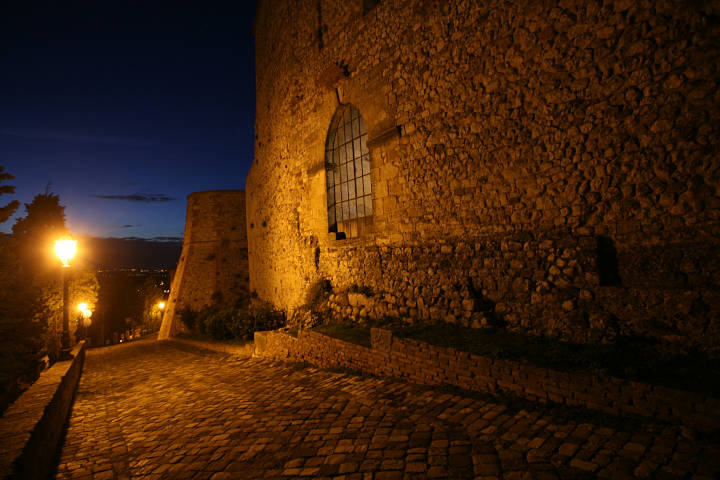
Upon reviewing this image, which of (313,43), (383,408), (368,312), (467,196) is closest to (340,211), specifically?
(368,312)

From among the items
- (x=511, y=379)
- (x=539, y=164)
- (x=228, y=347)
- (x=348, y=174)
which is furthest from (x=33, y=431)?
(x=228, y=347)

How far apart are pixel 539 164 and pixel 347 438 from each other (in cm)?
408

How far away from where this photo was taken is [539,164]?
4645 millimetres

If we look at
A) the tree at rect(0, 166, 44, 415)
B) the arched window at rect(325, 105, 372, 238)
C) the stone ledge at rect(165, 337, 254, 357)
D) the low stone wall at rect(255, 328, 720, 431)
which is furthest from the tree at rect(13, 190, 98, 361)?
the low stone wall at rect(255, 328, 720, 431)

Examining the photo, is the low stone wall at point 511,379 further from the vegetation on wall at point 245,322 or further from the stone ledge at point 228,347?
the vegetation on wall at point 245,322

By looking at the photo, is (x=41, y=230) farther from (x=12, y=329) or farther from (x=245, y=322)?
(x=245, y=322)

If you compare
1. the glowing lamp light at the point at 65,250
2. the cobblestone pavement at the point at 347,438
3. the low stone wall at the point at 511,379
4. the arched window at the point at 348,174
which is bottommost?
the cobblestone pavement at the point at 347,438

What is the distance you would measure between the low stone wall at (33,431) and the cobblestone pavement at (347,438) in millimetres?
286

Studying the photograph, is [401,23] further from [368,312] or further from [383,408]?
[383,408]

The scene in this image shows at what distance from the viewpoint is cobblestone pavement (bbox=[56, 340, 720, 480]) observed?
262 centimetres

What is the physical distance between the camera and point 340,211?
864cm

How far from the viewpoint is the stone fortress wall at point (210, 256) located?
1712 centimetres

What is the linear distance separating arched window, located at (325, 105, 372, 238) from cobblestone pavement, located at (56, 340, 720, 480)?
3623 mm

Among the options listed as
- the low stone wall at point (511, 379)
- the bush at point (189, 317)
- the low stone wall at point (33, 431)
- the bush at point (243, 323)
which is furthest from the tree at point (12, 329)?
the low stone wall at point (511, 379)
